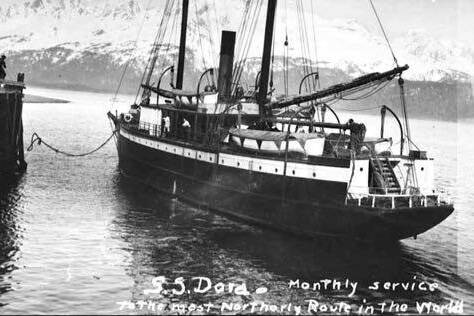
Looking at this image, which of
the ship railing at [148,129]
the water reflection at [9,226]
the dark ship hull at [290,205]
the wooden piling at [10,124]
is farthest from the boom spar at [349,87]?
the wooden piling at [10,124]

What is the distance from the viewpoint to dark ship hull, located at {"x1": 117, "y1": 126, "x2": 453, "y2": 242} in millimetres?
23750

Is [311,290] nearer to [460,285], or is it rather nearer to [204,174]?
[460,285]

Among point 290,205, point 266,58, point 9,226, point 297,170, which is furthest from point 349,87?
point 9,226

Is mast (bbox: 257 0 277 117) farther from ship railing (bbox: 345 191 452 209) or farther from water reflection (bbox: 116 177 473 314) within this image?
ship railing (bbox: 345 191 452 209)

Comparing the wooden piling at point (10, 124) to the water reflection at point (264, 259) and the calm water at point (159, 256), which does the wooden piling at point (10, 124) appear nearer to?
the calm water at point (159, 256)

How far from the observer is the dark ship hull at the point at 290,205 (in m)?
23.8

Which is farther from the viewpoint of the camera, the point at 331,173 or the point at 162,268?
the point at 331,173

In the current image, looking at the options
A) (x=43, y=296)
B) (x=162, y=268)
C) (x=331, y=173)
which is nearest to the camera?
(x=43, y=296)

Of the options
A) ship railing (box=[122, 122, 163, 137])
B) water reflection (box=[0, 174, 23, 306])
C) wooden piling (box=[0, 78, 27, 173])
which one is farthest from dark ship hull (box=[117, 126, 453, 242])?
wooden piling (box=[0, 78, 27, 173])

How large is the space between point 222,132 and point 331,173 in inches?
331

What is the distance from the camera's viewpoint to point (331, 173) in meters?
24.1

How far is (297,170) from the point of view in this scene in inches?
984

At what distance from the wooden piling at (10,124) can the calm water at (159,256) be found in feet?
11.0

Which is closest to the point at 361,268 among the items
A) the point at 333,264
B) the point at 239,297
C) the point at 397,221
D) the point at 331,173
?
→ the point at 333,264
